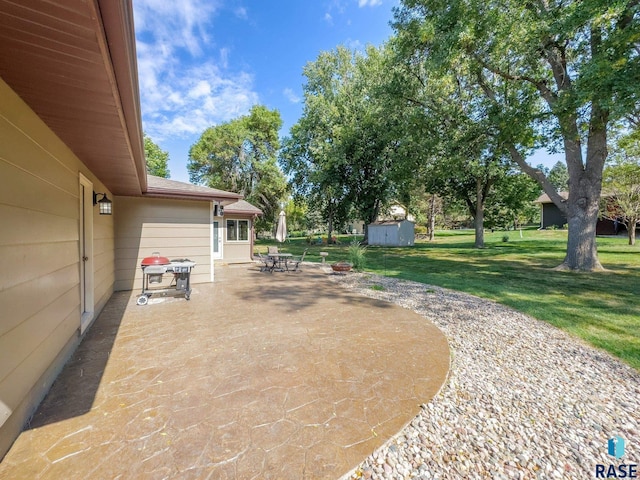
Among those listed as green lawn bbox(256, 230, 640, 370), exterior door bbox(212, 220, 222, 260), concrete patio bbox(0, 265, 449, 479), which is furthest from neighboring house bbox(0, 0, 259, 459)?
exterior door bbox(212, 220, 222, 260)

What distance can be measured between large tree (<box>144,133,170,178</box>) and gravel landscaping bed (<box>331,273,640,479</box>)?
33033 mm

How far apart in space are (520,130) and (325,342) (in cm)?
971

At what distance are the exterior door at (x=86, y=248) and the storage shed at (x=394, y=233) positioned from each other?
1990 centimetres

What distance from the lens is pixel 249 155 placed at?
84.8 ft

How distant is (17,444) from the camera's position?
190 cm

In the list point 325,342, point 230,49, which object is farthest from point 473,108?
point 325,342

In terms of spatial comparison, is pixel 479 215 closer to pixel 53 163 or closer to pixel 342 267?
pixel 342 267

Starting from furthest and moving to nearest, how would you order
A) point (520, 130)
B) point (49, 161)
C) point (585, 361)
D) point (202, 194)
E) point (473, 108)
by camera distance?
point (473, 108) → point (520, 130) → point (202, 194) → point (585, 361) → point (49, 161)

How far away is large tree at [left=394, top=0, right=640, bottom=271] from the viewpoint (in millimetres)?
6922

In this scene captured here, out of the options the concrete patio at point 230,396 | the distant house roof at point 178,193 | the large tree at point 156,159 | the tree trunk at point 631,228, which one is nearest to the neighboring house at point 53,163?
the concrete patio at point 230,396

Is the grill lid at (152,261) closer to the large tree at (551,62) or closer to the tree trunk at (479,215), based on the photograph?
the large tree at (551,62)

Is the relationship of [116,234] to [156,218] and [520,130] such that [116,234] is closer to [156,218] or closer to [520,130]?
[156,218]

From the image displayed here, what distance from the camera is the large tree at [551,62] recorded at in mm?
6922

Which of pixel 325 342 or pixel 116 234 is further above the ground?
pixel 116 234
